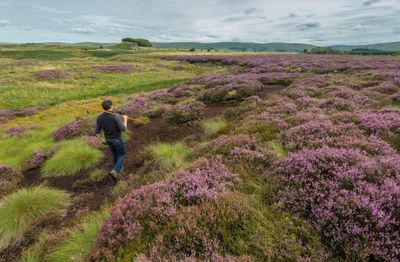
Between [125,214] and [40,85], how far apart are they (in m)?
43.8

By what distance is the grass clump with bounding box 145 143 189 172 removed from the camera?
918 cm

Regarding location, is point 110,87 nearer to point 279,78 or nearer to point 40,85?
point 40,85

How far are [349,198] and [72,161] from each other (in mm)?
11055

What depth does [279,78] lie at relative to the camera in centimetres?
2592

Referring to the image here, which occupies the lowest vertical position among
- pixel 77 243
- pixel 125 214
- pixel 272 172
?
pixel 77 243

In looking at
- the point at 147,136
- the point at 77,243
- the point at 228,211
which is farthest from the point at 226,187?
the point at 147,136

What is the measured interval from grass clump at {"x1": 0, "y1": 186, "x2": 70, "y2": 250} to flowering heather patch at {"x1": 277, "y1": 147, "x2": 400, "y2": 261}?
22.9 feet

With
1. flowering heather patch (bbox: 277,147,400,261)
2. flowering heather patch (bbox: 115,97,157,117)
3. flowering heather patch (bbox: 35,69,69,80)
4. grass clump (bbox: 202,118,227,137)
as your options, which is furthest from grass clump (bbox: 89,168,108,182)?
flowering heather patch (bbox: 35,69,69,80)

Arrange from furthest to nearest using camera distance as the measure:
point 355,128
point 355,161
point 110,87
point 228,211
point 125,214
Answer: point 110,87
point 355,128
point 355,161
point 125,214
point 228,211

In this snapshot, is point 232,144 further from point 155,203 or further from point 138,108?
point 138,108

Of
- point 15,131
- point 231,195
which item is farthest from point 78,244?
point 15,131

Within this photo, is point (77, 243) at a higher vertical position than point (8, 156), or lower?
higher

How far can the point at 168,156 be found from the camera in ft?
34.9

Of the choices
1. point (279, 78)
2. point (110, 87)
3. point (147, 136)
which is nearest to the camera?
point (147, 136)
